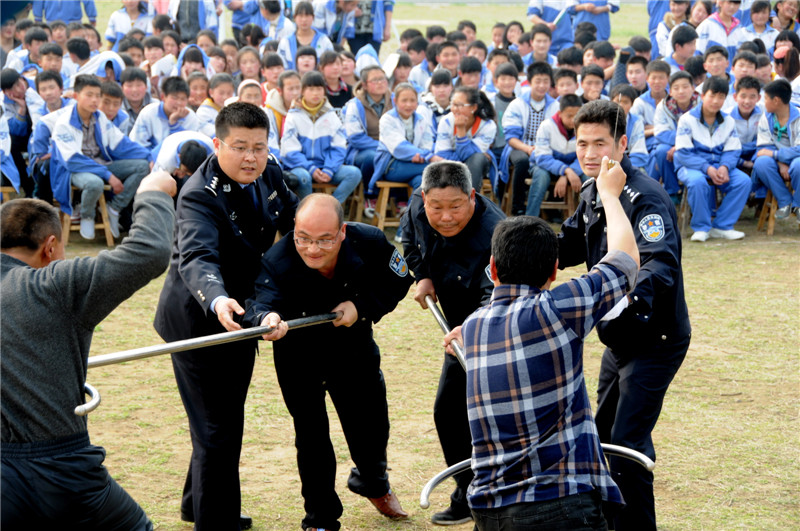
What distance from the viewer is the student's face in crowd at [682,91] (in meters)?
9.99

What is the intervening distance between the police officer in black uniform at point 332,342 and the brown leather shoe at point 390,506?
82 mm

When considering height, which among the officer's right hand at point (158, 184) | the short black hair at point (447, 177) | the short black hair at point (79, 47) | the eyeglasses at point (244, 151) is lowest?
the officer's right hand at point (158, 184)

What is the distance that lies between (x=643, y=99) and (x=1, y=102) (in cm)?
690

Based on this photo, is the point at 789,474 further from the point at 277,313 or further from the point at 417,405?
the point at 277,313

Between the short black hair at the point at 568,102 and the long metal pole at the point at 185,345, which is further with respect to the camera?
the short black hair at the point at 568,102

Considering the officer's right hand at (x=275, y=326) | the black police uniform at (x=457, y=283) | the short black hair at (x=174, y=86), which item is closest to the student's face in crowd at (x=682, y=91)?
the short black hair at (x=174, y=86)

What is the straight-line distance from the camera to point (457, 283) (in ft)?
13.6

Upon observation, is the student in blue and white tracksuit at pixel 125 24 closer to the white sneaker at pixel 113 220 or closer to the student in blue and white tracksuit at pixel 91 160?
the student in blue and white tracksuit at pixel 91 160

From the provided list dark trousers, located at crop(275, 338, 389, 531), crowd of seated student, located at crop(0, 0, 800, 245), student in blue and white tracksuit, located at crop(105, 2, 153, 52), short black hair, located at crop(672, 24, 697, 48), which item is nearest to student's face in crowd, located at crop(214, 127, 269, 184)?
dark trousers, located at crop(275, 338, 389, 531)

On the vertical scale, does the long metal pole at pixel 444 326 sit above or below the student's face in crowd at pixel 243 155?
below

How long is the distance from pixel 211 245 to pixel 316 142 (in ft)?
18.7

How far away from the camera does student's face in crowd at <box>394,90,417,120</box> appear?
376 inches

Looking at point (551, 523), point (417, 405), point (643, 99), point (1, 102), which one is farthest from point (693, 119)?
point (551, 523)

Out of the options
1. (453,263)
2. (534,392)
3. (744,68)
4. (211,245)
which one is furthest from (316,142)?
(534,392)
